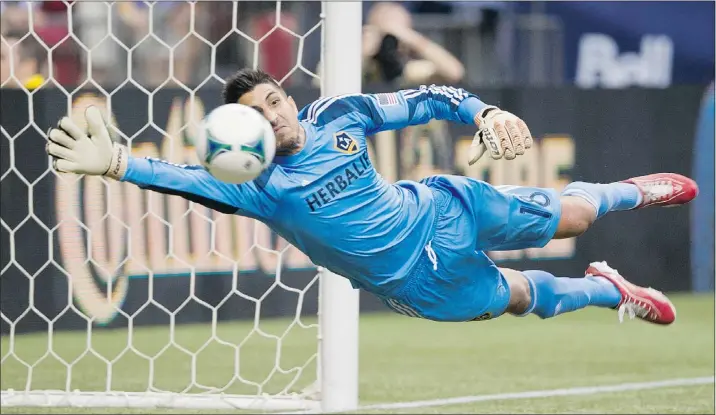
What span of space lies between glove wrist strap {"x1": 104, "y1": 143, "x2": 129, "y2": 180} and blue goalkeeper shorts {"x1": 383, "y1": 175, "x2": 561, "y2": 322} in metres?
1.48

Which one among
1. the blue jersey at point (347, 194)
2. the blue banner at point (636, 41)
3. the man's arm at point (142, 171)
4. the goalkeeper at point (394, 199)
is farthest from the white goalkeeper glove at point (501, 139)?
the blue banner at point (636, 41)

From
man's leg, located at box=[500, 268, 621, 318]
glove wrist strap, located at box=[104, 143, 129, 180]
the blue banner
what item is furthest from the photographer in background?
glove wrist strap, located at box=[104, 143, 129, 180]

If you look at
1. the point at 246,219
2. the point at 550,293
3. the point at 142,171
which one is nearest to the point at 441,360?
the point at 246,219

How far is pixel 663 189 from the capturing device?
6.27 metres

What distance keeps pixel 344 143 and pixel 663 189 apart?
5.64ft

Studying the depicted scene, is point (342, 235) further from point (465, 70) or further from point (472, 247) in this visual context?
point (465, 70)

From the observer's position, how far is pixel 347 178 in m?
5.56

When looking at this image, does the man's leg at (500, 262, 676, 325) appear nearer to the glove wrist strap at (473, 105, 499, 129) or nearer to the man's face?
the glove wrist strap at (473, 105, 499, 129)

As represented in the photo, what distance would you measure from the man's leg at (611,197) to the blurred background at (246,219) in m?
1.24

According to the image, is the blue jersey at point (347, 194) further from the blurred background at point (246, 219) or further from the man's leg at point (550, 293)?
the blurred background at point (246, 219)

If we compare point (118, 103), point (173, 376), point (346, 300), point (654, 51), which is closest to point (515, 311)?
point (346, 300)

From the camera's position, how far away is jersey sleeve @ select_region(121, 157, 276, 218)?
5125 millimetres

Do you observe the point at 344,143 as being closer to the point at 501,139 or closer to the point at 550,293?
the point at 501,139

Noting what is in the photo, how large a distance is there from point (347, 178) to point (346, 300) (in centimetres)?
139
